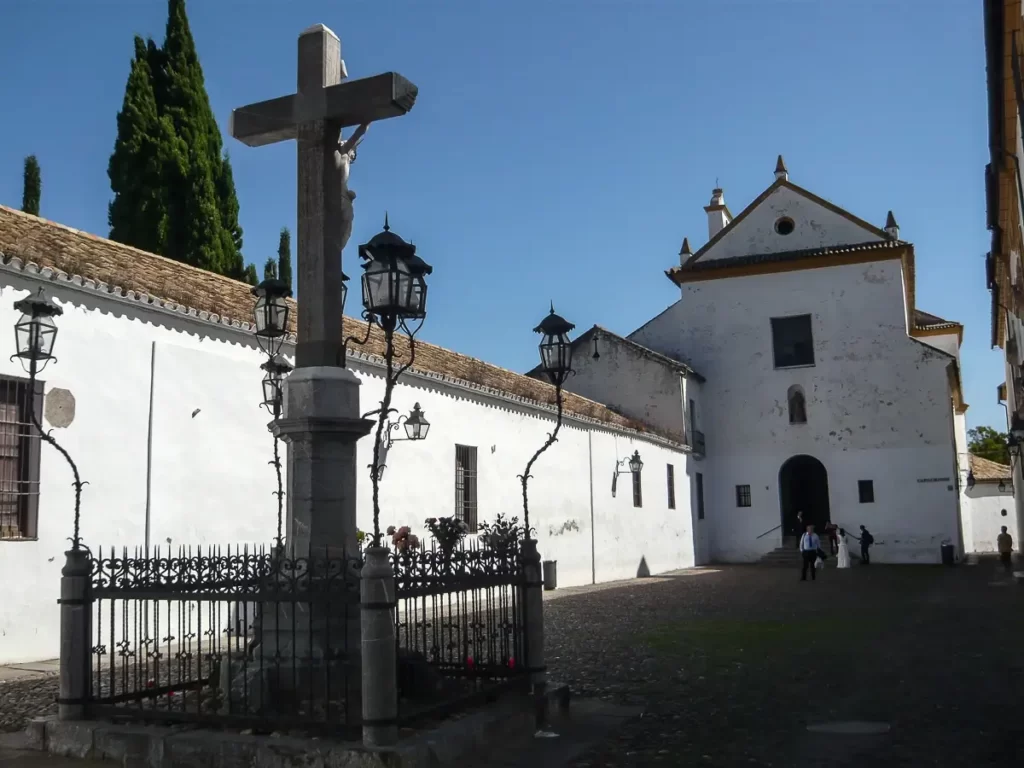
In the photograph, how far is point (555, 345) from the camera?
9.29 metres

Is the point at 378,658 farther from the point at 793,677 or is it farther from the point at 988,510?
the point at 988,510

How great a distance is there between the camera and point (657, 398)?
29.8m

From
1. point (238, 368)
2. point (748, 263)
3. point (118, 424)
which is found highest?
point (748, 263)

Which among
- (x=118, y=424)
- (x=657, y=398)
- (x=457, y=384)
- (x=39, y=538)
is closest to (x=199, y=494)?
(x=118, y=424)

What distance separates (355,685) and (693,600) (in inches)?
484

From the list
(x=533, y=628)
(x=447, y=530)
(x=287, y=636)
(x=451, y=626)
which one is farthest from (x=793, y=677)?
(x=447, y=530)

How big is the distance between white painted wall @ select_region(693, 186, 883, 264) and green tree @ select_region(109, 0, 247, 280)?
1571cm

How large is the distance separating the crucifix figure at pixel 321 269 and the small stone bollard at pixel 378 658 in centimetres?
103

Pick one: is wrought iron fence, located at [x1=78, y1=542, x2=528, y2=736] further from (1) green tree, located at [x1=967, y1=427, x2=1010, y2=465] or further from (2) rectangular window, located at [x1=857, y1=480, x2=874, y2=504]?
(1) green tree, located at [x1=967, y1=427, x2=1010, y2=465]

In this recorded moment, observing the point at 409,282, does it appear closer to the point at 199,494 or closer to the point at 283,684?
the point at 283,684

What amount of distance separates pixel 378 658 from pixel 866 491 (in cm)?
2685

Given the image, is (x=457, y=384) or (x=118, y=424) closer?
(x=118, y=424)

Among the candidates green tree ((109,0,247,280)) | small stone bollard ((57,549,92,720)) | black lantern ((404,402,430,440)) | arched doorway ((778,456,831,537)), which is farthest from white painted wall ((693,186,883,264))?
small stone bollard ((57,549,92,720))

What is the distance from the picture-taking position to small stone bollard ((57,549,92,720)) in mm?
6109
